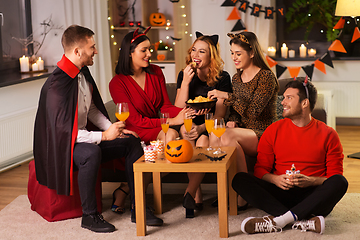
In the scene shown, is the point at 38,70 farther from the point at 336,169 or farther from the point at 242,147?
the point at 336,169

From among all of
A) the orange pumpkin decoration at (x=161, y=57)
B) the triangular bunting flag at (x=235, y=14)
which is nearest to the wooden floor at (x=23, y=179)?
the triangular bunting flag at (x=235, y=14)

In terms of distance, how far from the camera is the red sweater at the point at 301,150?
2.51 m

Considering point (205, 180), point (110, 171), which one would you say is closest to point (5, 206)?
point (110, 171)

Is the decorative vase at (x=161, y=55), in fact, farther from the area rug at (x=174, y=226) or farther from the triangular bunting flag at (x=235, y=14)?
the area rug at (x=174, y=226)

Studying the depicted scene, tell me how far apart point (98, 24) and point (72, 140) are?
3.11 m

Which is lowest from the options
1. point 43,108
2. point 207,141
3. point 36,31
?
point 207,141

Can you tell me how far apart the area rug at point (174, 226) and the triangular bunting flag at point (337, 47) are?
109 inches

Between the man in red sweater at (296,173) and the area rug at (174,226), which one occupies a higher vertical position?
the man in red sweater at (296,173)

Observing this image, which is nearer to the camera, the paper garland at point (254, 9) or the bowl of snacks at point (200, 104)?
the bowl of snacks at point (200, 104)

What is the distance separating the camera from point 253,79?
3008 millimetres

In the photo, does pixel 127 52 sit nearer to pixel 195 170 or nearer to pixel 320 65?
pixel 195 170

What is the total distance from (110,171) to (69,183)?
1.69 ft

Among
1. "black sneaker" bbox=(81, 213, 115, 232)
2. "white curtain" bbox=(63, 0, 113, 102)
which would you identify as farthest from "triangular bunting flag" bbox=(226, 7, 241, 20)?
"black sneaker" bbox=(81, 213, 115, 232)

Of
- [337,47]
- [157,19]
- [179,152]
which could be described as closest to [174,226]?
[179,152]
